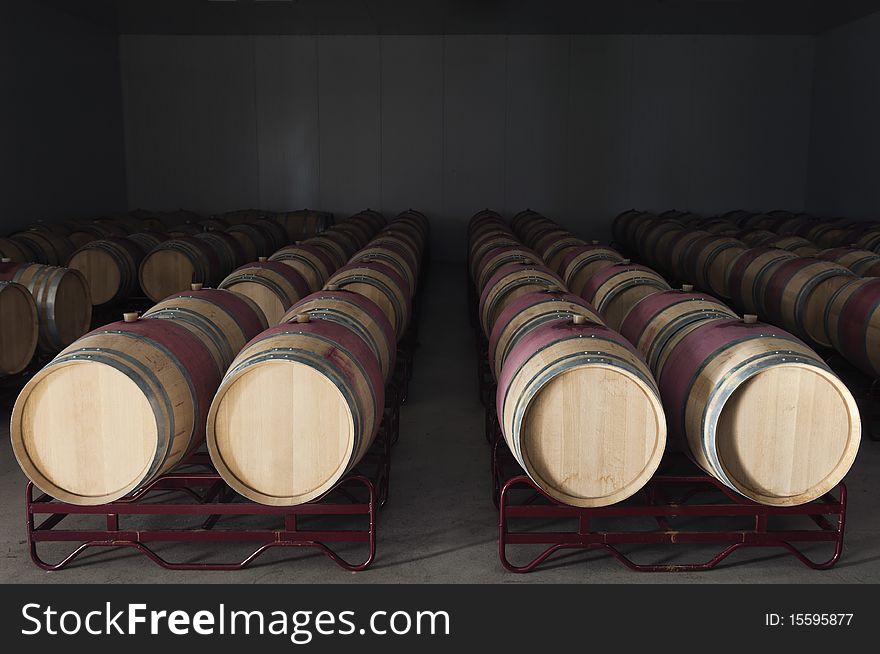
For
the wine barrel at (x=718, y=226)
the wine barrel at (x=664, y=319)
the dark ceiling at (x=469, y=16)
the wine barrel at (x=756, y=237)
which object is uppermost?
the dark ceiling at (x=469, y=16)

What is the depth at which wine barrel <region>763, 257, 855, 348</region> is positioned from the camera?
5.62 metres

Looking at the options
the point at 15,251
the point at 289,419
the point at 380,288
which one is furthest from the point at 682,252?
the point at 289,419

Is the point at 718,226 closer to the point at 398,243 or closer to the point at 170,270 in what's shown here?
the point at 398,243

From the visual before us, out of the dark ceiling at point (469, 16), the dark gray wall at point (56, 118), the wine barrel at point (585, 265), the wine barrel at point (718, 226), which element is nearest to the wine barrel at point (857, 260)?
the wine barrel at point (585, 265)

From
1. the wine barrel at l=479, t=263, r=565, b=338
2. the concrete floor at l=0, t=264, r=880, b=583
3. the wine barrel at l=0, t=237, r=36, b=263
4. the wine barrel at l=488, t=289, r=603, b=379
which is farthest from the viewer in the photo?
the wine barrel at l=0, t=237, r=36, b=263

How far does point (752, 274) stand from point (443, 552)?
4431mm

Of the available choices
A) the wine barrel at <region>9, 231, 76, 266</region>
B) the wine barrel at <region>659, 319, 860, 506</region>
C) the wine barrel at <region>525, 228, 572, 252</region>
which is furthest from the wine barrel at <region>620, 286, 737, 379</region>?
the wine barrel at <region>9, 231, 76, 266</region>

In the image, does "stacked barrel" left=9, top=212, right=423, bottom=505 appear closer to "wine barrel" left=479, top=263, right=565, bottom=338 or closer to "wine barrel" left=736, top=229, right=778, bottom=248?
"wine barrel" left=479, top=263, right=565, bottom=338

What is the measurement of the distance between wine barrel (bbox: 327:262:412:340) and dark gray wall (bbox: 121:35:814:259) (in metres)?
8.64

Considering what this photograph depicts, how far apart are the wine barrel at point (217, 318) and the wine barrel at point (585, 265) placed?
251 cm

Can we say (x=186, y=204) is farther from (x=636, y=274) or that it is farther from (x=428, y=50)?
(x=636, y=274)

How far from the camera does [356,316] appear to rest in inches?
154

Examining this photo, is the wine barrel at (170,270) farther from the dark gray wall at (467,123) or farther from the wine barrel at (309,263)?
the dark gray wall at (467,123)

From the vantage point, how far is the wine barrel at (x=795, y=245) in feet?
24.8
